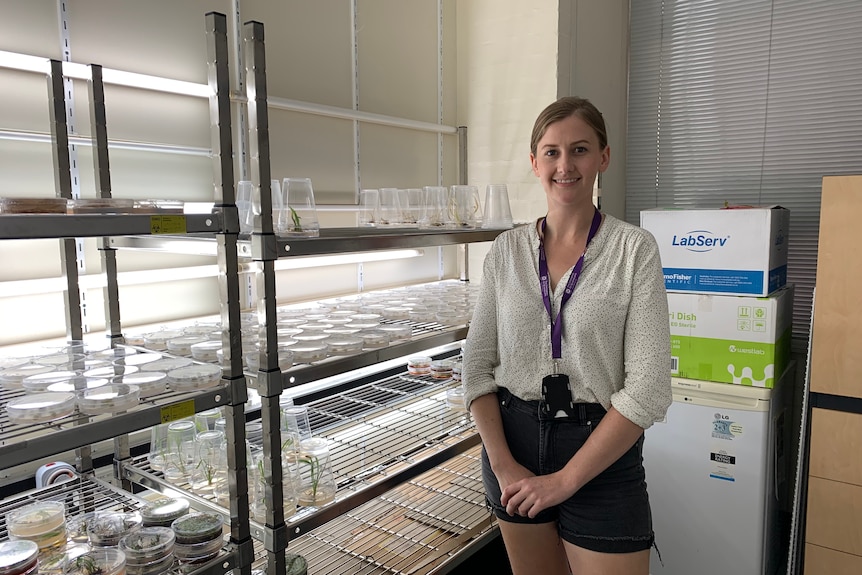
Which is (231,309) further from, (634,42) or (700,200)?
(634,42)

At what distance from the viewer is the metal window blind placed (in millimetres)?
3252

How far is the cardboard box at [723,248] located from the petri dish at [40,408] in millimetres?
2355

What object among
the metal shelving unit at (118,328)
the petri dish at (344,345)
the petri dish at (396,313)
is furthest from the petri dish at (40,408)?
the petri dish at (396,313)

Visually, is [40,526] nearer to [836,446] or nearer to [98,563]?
[98,563]

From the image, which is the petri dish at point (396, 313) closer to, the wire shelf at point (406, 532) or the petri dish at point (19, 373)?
the wire shelf at point (406, 532)

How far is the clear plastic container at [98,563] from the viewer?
4.79 ft

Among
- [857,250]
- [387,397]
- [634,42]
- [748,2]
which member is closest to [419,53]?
→ [634,42]

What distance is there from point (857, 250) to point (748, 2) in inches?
69.1

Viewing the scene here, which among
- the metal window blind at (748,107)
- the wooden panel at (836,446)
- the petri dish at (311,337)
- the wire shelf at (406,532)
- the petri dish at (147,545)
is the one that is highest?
the metal window blind at (748,107)

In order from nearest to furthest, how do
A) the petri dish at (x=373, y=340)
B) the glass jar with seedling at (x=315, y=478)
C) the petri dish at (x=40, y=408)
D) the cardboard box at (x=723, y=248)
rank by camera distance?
the petri dish at (x=40, y=408), the glass jar with seedling at (x=315, y=478), the petri dish at (x=373, y=340), the cardboard box at (x=723, y=248)

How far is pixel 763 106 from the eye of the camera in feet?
11.4

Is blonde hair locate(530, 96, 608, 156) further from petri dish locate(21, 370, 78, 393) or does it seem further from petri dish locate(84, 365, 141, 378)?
petri dish locate(21, 370, 78, 393)

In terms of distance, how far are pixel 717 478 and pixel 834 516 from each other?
0.46 metres

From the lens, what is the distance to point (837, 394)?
2541 millimetres
